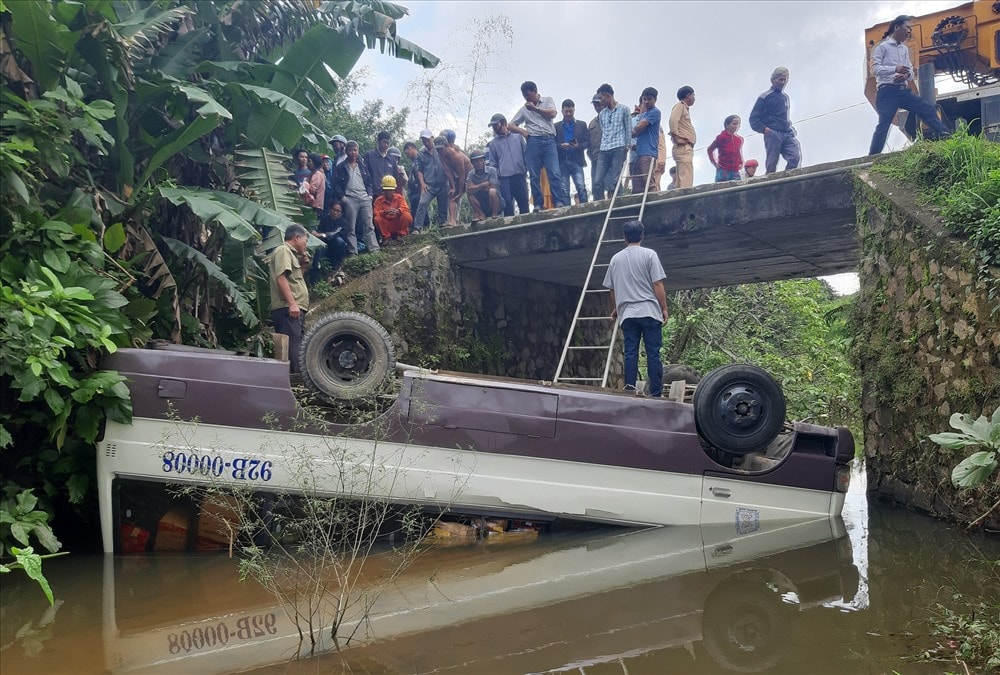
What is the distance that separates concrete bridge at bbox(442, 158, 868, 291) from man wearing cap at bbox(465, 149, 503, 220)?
0.79 metres

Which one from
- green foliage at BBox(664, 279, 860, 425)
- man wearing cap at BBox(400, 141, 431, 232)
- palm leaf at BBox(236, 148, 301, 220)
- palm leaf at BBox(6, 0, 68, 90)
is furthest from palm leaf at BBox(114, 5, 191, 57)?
green foliage at BBox(664, 279, 860, 425)

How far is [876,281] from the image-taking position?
25.8 ft

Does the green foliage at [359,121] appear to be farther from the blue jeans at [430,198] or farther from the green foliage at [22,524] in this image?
the green foliage at [22,524]

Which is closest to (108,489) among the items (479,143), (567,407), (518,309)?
(567,407)

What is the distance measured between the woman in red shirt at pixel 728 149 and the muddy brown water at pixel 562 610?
6.15 metres

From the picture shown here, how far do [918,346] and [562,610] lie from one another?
173 inches

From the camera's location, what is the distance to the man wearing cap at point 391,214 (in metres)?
11.4

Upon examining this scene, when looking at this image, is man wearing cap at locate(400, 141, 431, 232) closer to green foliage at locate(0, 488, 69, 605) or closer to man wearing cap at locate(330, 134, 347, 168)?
man wearing cap at locate(330, 134, 347, 168)

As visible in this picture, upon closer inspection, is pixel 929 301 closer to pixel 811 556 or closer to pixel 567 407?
pixel 811 556


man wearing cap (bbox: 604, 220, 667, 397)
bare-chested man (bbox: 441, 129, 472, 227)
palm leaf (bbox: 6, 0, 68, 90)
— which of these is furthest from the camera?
bare-chested man (bbox: 441, 129, 472, 227)

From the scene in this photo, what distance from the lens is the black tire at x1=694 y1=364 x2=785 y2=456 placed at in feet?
21.1

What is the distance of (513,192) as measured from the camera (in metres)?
11.7

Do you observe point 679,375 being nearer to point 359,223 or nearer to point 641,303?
point 641,303

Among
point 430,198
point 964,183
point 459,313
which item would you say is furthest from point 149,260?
point 964,183
